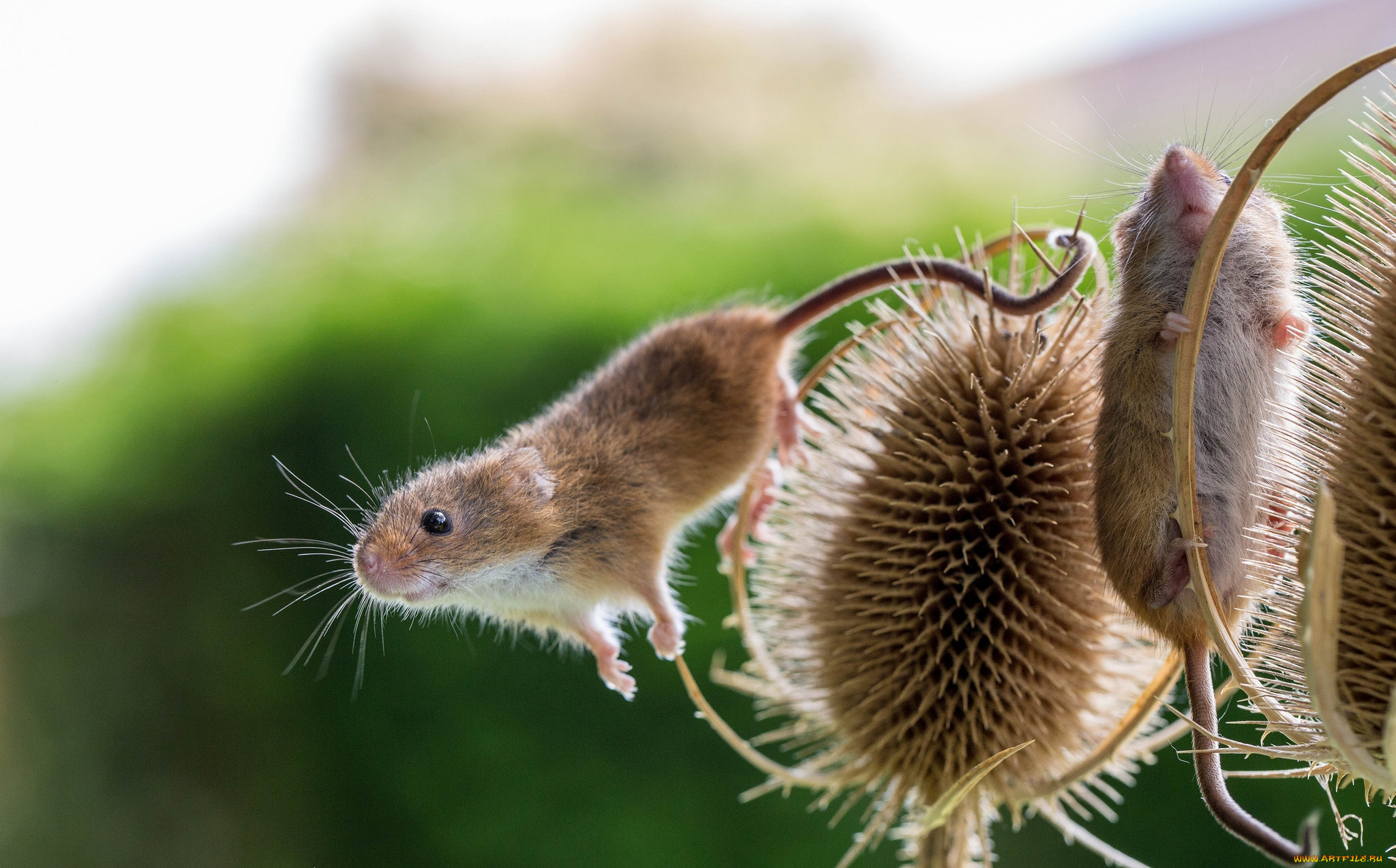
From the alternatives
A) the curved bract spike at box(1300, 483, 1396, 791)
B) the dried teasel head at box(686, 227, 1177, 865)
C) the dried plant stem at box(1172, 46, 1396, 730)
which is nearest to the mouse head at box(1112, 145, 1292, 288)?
the dried plant stem at box(1172, 46, 1396, 730)

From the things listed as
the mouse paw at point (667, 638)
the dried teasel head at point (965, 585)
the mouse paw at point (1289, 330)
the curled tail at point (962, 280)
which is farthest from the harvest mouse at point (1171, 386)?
the mouse paw at point (667, 638)

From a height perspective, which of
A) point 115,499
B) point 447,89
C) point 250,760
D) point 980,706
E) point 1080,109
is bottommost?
point 250,760

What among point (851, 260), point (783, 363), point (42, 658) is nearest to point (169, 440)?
point (42, 658)

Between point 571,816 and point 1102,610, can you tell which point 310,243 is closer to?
point 571,816

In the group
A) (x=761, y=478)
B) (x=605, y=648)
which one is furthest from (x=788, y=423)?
(x=605, y=648)

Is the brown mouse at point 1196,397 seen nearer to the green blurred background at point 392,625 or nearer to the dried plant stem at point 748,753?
the dried plant stem at point 748,753
